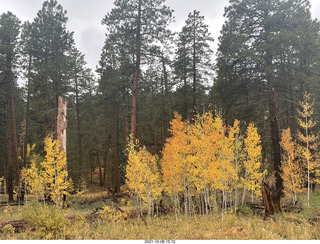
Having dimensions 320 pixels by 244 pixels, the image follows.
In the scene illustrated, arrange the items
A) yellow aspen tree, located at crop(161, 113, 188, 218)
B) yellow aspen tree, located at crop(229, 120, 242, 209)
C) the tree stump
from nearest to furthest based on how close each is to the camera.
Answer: the tree stump → yellow aspen tree, located at crop(161, 113, 188, 218) → yellow aspen tree, located at crop(229, 120, 242, 209)

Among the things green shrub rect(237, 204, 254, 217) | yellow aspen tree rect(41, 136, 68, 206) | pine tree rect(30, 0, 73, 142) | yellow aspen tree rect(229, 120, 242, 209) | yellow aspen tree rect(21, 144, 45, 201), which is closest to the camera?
green shrub rect(237, 204, 254, 217)

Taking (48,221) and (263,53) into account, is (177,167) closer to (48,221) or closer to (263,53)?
(48,221)

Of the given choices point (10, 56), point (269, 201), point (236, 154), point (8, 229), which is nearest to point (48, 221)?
point (8, 229)

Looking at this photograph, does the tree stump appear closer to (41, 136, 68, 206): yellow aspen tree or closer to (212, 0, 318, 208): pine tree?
(212, 0, 318, 208): pine tree

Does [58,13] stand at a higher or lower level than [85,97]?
higher

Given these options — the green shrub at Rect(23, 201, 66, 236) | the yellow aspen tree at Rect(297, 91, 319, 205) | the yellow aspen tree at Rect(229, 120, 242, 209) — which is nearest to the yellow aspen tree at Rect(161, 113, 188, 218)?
the yellow aspen tree at Rect(229, 120, 242, 209)

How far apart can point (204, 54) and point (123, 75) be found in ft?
27.3

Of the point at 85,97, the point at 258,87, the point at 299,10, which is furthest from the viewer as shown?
the point at 85,97

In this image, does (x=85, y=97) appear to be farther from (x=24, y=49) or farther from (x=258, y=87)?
(x=258, y=87)

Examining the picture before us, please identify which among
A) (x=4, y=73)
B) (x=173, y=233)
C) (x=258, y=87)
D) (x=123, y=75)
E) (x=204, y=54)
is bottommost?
(x=173, y=233)

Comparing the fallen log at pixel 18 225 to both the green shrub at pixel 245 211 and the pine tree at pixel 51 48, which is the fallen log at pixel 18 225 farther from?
the pine tree at pixel 51 48

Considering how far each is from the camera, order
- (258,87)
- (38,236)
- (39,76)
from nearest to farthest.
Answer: (38,236), (258,87), (39,76)

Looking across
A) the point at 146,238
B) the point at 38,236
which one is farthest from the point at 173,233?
the point at 38,236

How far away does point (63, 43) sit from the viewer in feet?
56.9
